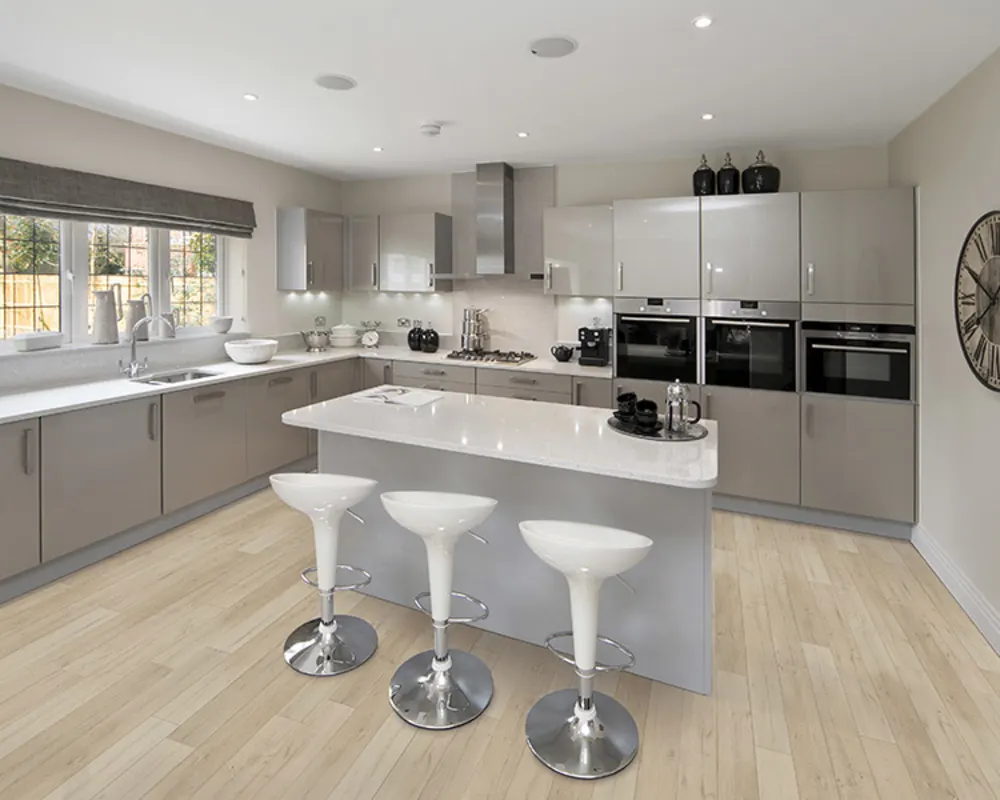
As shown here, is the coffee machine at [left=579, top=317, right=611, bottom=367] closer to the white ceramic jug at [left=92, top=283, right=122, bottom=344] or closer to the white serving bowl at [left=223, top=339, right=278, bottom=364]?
the white serving bowl at [left=223, top=339, right=278, bottom=364]

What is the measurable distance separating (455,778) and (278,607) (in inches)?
55.6

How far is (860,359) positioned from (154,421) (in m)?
4.32

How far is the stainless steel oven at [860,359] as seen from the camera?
3.85 metres

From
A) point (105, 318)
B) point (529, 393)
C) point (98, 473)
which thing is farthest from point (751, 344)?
point (105, 318)

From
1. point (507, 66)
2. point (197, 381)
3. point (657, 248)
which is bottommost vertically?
point (197, 381)

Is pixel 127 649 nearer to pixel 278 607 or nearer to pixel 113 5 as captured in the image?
pixel 278 607

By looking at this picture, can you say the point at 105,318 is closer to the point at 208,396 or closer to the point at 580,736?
the point at 208,396

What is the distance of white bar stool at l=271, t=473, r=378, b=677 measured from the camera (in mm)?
2475

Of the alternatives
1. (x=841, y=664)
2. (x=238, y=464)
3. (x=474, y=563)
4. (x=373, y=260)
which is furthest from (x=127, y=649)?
(x=373, y=260)

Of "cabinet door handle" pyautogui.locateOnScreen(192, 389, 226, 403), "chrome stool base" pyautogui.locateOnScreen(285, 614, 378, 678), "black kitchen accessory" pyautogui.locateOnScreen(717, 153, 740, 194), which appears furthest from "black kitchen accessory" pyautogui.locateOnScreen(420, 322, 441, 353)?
"chrome stool base" pyautogui.locateOnScreen(285, 614, 378, 678)

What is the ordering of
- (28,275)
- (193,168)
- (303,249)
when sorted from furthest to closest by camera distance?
(303,249) → (193,168) → (28,275)

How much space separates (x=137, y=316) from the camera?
4234 mm

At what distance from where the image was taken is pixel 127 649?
2.66 metres

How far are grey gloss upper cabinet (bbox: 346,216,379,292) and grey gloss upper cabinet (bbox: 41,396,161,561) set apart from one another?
2499 millimetres
